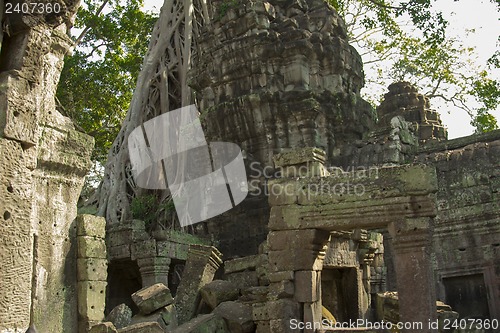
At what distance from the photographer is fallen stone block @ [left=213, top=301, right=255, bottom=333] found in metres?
7.50

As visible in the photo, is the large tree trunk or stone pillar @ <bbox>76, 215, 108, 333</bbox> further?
the large tree trunk

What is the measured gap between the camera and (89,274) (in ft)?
19.7

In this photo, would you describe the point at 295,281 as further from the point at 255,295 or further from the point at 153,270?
the point at 153,270

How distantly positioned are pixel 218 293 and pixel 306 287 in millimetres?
1801

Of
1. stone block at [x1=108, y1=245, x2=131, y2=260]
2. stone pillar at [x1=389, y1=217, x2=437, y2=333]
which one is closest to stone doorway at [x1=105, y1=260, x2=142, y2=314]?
stone block at [x1=108, y1=245, x2=131, y2=260]

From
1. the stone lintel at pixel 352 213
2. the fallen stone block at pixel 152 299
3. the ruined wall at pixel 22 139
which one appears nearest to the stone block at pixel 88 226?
the ruined wall at pixel 22 139

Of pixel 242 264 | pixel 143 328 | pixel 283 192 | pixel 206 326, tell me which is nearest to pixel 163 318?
pixel 206 326

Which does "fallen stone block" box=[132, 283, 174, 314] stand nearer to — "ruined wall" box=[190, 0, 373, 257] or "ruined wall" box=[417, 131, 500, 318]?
"ruined wall" box=[190, 0, 373, 257]

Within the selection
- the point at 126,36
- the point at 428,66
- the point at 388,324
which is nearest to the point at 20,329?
the point at 388,324

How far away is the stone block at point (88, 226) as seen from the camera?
6.03 m

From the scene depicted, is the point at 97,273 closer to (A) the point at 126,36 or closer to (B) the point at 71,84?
(B) the point at 71,84

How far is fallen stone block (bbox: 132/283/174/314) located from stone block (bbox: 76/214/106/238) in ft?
6.34

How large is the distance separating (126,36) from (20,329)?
17180 mm

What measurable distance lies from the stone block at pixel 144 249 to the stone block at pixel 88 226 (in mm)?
4968
